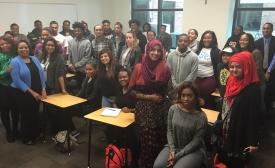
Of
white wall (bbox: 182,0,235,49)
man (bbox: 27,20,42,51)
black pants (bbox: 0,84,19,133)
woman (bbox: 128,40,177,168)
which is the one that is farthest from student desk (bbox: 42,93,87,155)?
white wall (bbox: 182,0,235,49)

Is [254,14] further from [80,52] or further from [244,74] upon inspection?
[244,74]

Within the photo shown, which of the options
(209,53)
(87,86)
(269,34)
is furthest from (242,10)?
(87,86)

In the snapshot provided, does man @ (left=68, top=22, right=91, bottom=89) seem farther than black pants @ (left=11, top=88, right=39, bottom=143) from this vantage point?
Yes

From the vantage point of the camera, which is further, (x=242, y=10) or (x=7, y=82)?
(x=242, y=10)

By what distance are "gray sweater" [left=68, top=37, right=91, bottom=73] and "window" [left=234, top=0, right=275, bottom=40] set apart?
409 cm

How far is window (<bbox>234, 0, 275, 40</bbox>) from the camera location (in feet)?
18.6

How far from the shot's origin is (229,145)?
2.10 metres

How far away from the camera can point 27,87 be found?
3016 mm

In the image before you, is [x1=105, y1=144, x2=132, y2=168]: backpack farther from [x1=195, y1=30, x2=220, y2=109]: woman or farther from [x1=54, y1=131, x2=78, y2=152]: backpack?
[x1=195, y1=30, x2=220, y2=109]: woman

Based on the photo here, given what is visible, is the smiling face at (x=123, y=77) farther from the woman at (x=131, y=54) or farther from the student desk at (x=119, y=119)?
the woman at (x=131, y=54)

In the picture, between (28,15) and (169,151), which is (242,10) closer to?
(169,151)

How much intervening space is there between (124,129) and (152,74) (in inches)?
28.0

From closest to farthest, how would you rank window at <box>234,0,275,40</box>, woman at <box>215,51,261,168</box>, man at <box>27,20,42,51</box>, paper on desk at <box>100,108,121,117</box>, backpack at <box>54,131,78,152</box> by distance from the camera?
1. woman at <box>215,51,261,168</box>
2. paper on desk at <box>100,108,121,117</box>
3. backpack at <box>54,131,78,152</box>
4. man at <box>27,20,42,51</box>
5. window at <box>234,0,275,40</box>

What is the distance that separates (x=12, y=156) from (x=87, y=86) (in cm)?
135
